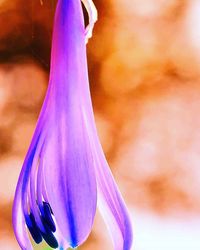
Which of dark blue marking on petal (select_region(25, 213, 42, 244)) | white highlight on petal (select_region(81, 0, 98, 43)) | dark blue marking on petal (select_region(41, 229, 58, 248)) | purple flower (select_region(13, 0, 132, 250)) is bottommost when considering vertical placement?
dark blue marking on petal (select_region(41, 229, 58, 248))

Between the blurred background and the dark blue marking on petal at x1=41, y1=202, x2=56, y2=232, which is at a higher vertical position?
the blurred background

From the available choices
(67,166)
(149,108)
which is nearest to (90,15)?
(149,108)

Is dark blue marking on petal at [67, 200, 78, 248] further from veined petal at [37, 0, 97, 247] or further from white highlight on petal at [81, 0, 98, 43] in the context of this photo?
white highlight on petal at [81, 0, 98, 43]

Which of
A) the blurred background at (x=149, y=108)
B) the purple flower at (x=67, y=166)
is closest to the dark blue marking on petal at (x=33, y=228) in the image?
the purple flower at (x=67, y=166)

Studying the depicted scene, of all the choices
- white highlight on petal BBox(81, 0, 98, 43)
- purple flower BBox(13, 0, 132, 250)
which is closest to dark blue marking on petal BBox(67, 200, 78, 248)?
purple flower BBox(13, 0, 132, 250)

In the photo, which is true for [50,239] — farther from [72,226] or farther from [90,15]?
[90,15]

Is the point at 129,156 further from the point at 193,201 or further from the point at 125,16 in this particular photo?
the point at 125,16

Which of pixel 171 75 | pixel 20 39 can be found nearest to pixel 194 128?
pixel 171 75
